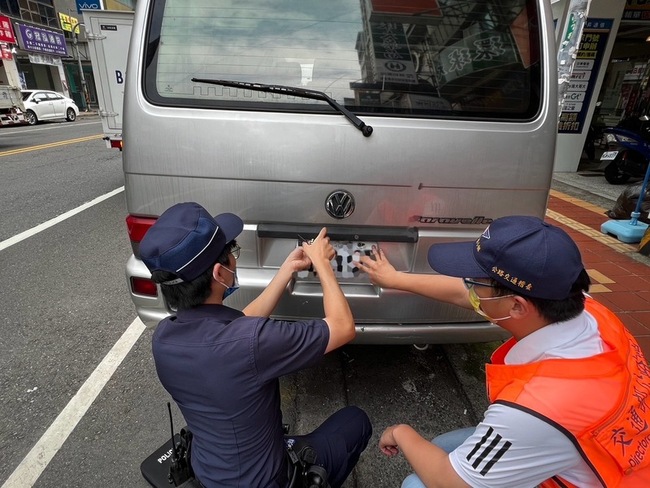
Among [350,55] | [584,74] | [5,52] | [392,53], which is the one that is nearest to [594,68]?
[584,74]

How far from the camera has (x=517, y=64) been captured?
1805 mm

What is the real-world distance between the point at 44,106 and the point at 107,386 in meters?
22.1

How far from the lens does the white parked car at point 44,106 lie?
1888 centimetres

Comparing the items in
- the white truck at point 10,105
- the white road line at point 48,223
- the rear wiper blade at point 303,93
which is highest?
the rear wiper blade at point 303,93

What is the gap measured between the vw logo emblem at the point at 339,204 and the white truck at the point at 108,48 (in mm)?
5275

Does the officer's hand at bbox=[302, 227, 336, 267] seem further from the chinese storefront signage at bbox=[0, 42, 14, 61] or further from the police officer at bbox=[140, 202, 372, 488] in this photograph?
the chinese storefront signage at bbox=[0, 42, 14, 61]

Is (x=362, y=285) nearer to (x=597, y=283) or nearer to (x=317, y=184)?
(x=317, y=184)

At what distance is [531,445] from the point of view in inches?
38.1

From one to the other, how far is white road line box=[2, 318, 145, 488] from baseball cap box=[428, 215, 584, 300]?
221 centimetres

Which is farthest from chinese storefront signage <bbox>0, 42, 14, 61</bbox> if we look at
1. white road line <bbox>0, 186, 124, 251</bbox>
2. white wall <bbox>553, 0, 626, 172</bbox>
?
white wall <bbox>553, 0, 626, 172</bbox>

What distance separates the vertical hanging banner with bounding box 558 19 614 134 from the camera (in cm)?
693

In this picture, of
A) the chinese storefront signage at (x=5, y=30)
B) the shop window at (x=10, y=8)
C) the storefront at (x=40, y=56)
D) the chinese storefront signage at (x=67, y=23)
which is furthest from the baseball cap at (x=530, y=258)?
the chinese storefront signage at (x=67, y=23)

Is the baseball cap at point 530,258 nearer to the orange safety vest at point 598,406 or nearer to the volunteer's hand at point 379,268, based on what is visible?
the orange safety vest at point 598,406

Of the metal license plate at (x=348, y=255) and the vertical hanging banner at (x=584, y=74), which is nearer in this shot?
the metal license plate at (x=348, y=255)
